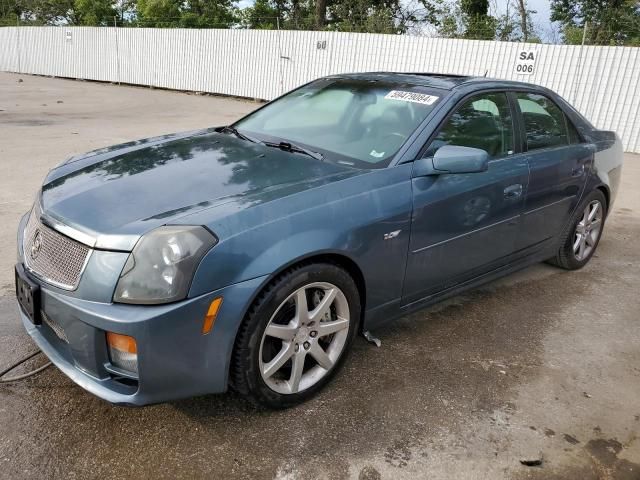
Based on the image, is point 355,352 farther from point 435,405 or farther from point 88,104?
point 88,104

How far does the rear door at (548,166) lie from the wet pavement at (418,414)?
56 centimetres

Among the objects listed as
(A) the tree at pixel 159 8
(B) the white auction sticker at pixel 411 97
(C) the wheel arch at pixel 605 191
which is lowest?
(C) the wheel arch at pixel 605 191

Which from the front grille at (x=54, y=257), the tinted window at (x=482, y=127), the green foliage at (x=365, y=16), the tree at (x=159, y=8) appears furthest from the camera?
the tree at (x=159, y=8)

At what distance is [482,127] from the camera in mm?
3545

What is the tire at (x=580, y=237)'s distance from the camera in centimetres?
442

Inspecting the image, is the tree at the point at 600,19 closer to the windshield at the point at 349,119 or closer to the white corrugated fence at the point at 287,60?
the white corrugated fence at the point at 287,60

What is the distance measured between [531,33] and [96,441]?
1575 centimetres

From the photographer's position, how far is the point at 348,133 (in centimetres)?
337

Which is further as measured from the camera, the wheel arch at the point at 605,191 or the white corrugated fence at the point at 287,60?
the white corrugated fence at the point at 287,60

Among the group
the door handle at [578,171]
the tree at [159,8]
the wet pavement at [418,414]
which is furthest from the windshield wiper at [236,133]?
the tree at [159,8]

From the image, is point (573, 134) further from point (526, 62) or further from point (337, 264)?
point (526, 62)

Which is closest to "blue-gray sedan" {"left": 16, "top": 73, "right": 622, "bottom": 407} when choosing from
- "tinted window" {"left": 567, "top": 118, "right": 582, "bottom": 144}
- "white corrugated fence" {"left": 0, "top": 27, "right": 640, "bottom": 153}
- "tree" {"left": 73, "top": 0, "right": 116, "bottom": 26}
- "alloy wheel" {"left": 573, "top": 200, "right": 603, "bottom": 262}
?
"tinted window" {"left": 567, "top": 118, "right": 582, "bottom": 144}

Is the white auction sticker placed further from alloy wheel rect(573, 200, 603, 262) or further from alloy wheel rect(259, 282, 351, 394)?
alloy wheel rect(573, 200, 603, 262)

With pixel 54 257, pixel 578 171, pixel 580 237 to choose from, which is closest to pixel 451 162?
pixel 578 171
